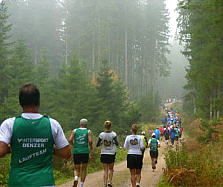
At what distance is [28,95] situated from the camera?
3.21 meters

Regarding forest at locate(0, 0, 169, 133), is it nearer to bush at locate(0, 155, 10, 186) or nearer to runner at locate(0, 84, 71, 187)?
bush at locate(0, 155, 10, 186)

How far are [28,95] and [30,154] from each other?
25.4 inches

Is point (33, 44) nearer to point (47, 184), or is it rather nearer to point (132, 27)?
point (132, 27)

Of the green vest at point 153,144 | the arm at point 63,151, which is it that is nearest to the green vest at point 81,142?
the arm at point 63,151

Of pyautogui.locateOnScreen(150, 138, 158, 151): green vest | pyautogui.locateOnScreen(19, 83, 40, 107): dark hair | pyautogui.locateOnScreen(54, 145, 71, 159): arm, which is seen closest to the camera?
pyautogui.locateOnScreen(19, 83, 40, 107): dark hair

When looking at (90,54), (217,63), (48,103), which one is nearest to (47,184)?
(217,63)

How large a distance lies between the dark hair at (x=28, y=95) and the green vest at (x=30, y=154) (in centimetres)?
19

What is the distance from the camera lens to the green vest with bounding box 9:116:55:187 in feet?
10.0

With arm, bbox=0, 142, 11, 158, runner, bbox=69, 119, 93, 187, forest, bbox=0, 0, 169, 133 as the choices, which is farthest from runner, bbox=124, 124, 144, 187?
forest, bbox=0, 0, 169, 133

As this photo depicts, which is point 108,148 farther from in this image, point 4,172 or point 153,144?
point 153,144

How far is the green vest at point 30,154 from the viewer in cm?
306

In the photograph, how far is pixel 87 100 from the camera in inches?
1070

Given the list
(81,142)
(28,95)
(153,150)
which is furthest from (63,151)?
(153,150)

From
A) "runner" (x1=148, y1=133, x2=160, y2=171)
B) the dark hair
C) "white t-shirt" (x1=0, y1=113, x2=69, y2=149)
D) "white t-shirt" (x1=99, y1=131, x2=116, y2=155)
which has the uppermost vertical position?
the dark hair
